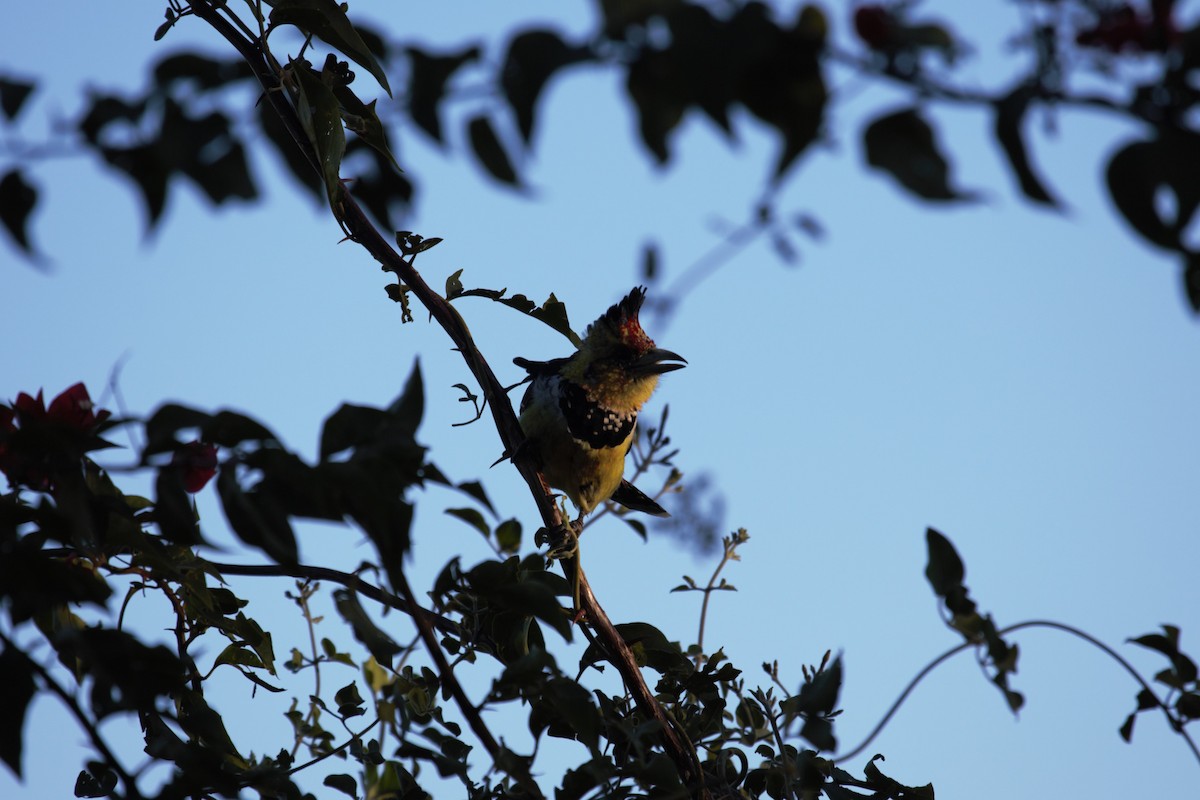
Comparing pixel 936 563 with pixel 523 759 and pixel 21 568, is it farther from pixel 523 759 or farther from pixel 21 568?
pixel 21 568

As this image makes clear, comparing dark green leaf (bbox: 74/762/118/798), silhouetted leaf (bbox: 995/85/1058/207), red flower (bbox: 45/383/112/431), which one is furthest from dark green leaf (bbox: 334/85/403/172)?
dark green leaf (bbox: 74/762/118/798)

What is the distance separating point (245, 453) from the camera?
1501 millimetres

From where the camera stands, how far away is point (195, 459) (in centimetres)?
154

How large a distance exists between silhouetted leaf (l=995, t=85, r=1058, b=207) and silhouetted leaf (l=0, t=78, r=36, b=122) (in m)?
1.12

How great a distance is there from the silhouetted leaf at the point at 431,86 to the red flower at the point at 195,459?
0.61 meters

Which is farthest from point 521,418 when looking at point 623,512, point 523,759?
point 523,759

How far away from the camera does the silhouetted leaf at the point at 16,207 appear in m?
1.28

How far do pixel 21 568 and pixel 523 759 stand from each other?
85 centimetres

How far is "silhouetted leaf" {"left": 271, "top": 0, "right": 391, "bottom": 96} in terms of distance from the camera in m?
1.47

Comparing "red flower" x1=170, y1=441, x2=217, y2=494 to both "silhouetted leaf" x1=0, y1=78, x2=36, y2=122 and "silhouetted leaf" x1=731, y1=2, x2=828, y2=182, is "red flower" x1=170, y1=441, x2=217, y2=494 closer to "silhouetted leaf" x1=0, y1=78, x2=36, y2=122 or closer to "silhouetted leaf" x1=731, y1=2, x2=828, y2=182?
"silhouetted leaf" x1=0, y1=78, x2=36, y2=122

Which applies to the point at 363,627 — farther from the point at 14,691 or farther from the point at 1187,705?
the point at 1187,705

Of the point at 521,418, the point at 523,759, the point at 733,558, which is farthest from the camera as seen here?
the point at 521,418

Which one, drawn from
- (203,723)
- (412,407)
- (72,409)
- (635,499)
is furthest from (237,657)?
(635,499)

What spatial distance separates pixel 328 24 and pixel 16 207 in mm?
527
